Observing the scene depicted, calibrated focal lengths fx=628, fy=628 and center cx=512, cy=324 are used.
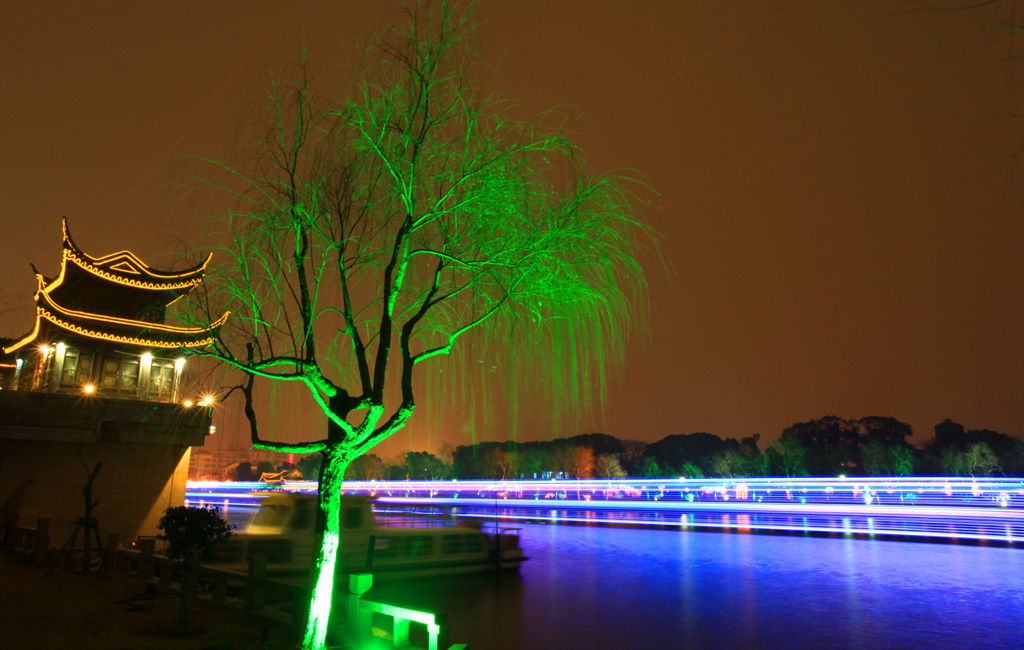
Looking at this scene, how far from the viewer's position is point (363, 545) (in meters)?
21.4

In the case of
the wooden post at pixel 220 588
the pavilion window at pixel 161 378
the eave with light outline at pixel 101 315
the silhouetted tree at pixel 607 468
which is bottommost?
the silhouetted tree at pixel 607 468

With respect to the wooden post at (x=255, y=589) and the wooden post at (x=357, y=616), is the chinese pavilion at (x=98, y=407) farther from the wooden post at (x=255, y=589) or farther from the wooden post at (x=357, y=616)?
the wooden post at (x=357, y=616)

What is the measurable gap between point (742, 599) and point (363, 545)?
41.2ft

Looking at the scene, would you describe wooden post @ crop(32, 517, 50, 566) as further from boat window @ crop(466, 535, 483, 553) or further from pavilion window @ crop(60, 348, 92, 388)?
boat window @ crop(466, 535, 483, 553)

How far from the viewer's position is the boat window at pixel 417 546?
22984 mm

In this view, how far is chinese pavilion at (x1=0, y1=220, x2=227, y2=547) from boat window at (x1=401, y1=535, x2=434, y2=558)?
10.2 metres

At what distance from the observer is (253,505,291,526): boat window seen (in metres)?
21.9

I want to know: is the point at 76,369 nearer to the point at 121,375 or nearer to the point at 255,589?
the point at 121,375

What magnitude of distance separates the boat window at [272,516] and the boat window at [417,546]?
4274mm

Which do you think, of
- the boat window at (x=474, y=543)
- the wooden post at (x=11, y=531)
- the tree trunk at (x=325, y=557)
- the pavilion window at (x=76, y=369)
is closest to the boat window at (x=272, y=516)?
the wooden post at (x=11, y=531)

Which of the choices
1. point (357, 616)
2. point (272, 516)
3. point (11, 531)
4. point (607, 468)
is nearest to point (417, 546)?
point (272, 516)

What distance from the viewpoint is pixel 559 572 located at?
26.4 metres

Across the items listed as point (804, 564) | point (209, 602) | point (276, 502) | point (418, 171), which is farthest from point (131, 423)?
point (804, 564)

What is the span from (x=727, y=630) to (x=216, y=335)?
14.7 metres
